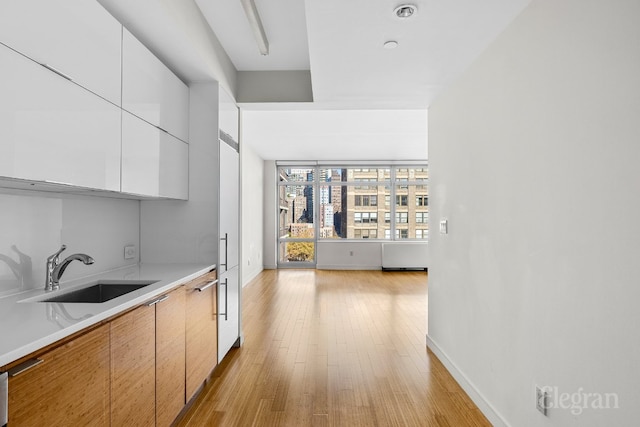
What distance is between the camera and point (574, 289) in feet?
4.80

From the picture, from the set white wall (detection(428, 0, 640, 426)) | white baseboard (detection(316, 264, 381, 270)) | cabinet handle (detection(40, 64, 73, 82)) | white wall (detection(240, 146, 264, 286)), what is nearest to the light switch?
white wall (detection(428, 0, 640, 426))

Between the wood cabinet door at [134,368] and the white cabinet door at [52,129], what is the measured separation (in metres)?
0.68

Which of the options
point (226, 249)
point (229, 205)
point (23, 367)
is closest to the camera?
point (23, 367)

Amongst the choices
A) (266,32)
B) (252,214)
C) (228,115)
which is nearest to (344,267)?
(252,214)

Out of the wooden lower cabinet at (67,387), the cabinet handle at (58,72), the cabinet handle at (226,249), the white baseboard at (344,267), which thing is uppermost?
the cabinet handle at (58,72)

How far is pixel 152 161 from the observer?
7.43ft

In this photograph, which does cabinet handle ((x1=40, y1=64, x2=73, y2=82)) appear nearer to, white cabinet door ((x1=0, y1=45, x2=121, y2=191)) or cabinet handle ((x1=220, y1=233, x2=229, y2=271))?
white cabinet door ((x1=0, y1=45, x2=121, y2=191))

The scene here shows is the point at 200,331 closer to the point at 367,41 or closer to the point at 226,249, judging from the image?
the point at 226,249

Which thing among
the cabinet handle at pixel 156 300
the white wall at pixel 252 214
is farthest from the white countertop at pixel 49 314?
the white wall at pixel 252 214

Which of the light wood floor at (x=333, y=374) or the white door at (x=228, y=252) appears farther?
the white door at (x=228, y=252)

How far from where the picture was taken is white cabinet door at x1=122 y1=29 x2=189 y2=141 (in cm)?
198

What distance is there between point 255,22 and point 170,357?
7.23ft

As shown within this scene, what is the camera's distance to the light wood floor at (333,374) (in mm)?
2244

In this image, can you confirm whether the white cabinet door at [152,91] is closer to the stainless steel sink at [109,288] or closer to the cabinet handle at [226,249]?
the cabinet handle at [226,249]
